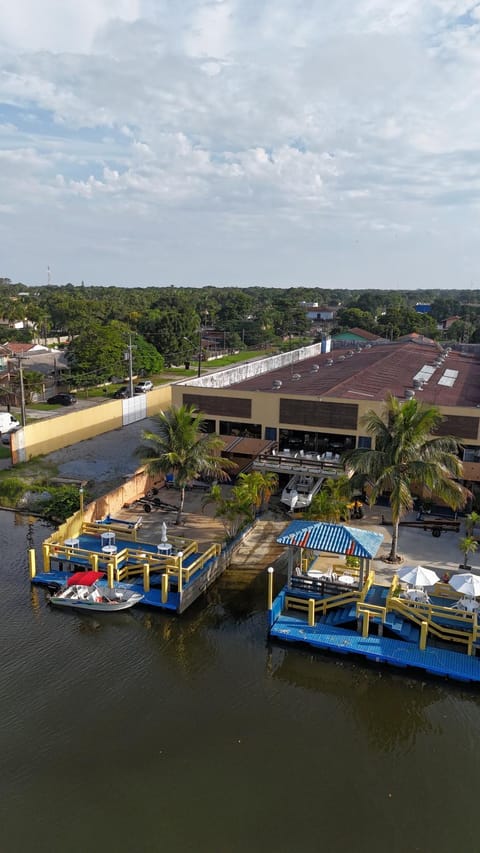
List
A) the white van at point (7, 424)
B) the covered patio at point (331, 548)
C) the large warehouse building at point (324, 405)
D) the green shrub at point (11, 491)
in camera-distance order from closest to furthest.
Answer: the covered patio at point (331, 548), the large warehouse building at point (324, 405), the green shrub at point (11, 491), the white van at point (7, 424)

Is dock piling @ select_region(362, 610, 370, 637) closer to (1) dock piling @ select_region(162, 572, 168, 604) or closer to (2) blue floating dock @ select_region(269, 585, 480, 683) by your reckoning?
(2) blue floating dock @ select_region(269, 585, 480, 683)

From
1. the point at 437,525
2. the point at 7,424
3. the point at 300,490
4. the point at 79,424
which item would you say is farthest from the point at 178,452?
the point at 7,424

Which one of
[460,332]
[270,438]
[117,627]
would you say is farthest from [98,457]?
[460,332]

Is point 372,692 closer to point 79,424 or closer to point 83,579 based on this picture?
point 83,579

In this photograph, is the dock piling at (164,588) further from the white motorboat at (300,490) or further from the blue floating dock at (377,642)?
the white motorboat at (300,490)

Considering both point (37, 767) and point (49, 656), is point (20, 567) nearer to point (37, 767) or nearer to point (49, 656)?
point (49, 656)

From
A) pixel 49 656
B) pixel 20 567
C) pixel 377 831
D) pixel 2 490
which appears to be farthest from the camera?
pixel 2 490

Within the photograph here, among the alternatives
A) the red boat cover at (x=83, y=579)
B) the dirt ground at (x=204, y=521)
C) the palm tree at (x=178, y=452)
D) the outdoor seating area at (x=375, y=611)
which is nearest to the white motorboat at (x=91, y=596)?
the red boat cover at (x=83, y=579)
